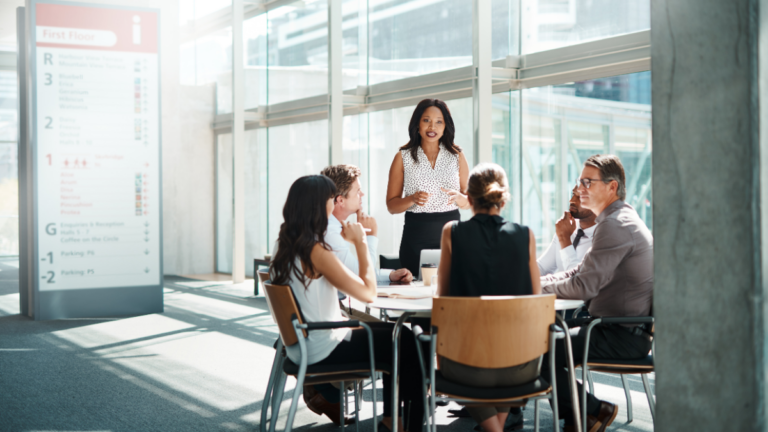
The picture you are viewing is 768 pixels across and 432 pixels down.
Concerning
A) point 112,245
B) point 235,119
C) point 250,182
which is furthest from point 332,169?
point 250,182

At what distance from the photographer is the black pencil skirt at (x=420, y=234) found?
13.1 ft

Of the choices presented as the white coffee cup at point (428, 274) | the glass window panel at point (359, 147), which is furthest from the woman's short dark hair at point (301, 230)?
the glass window panel at point (359, 147)

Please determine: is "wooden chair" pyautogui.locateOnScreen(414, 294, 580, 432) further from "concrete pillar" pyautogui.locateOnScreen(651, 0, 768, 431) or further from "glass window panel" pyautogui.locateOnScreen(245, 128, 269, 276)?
"glass window panel" pyautogui.locateOnScreen(245, 128, 269, 276)

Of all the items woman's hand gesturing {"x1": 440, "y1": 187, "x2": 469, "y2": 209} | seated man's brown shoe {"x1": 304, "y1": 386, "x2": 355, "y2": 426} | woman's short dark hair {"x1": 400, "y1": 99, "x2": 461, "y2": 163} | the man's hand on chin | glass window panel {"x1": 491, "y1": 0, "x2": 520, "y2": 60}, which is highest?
glass window panel {"x1": 491, "y1": 0, "x2": 520, "y2": 60}

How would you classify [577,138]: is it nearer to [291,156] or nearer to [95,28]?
[291,156]

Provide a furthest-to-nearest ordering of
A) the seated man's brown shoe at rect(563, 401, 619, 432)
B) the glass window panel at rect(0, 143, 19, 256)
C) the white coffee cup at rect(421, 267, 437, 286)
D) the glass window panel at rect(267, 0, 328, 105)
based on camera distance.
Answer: the glass window panel at rect(0, 143, 19, 256)
the glass window panel at rect(267, 0, 328, 105)
the white coffee cup at rect(421, 267, 437, 286)
the seated man's brown shoe at rect(563, 401, 619, 432)

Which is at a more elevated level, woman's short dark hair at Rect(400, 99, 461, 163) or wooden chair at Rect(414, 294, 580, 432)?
woman's short dark hair at Rect(400, 99, 461, 163)

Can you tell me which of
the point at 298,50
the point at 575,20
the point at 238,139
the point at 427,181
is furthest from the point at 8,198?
the point at 427,181

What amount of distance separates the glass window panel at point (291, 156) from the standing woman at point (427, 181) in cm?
527

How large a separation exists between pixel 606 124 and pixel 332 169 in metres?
3.40

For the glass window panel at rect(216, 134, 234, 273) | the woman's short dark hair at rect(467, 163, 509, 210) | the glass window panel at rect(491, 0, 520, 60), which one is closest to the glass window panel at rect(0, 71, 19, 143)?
the glass window panel at rect(216, 134, 234, 273)

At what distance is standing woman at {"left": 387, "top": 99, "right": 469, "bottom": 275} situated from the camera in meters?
4.02

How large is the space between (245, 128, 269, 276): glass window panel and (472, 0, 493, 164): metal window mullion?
15.9 feet

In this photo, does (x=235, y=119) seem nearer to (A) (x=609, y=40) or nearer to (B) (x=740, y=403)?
(A) (x=609, y=40)
